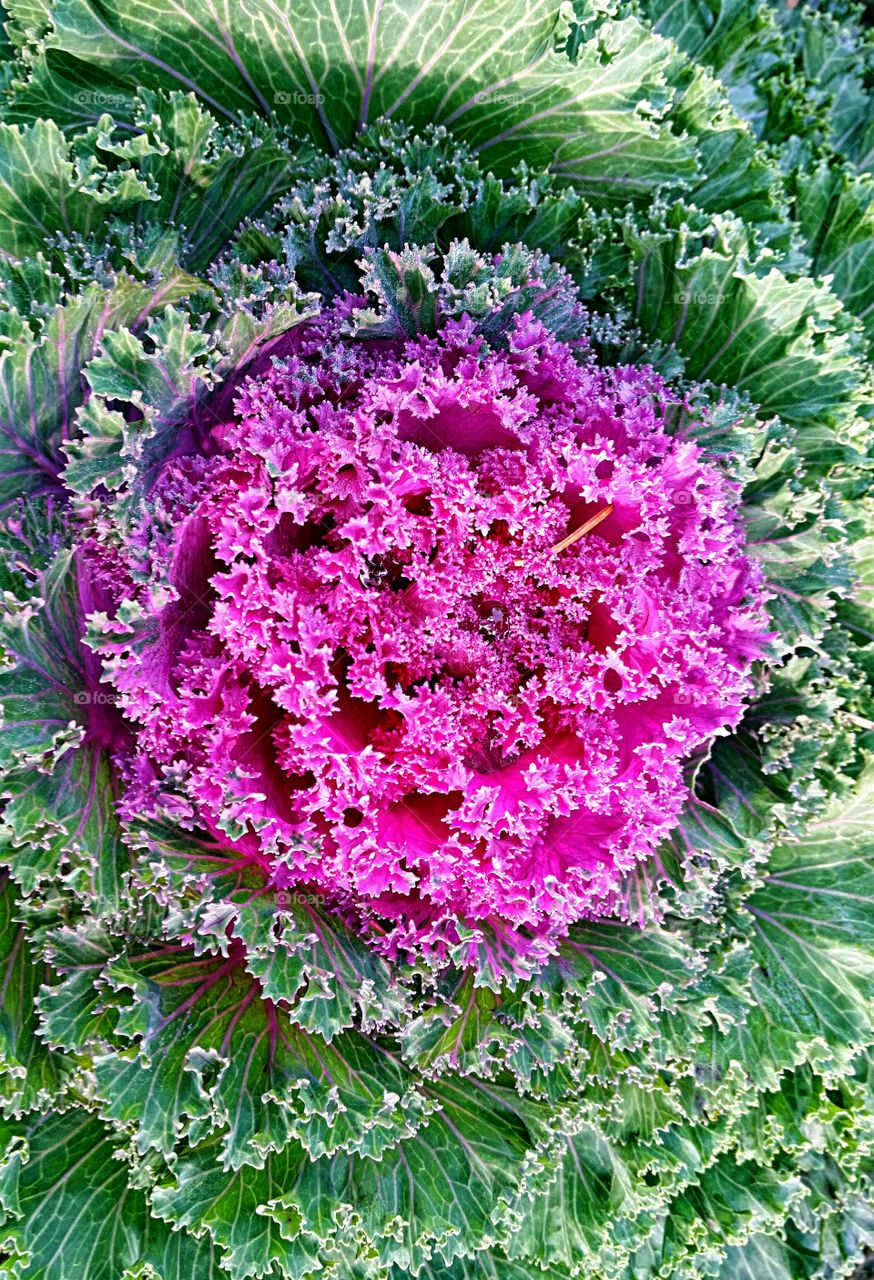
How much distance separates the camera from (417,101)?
11.2 ft

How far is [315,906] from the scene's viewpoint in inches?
123

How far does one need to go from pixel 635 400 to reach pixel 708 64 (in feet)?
7.31

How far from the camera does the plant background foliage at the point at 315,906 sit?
288cm

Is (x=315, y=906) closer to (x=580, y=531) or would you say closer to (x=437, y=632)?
(x=437, y=632)

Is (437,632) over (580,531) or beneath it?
beneath

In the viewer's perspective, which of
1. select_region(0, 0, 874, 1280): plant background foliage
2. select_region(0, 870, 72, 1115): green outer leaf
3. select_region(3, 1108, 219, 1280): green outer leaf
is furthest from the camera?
select_region(3, 1108, 219, 1280): green outer leaf

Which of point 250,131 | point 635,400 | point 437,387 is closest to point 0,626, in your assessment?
point 437,387

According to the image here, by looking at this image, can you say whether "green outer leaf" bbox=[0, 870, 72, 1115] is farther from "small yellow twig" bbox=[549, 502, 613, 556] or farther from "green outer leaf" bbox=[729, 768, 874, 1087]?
"green outer leaf" bbox=[729, 768, 874, 1087]

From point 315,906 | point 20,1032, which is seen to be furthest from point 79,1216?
point 315,906

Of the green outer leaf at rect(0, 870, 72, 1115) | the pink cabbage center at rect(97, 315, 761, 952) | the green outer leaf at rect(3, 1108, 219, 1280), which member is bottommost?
the green outer leaf at rect(3, 1108, 219, 1280)

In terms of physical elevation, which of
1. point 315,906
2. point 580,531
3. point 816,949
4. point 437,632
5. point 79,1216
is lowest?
point 79,1216

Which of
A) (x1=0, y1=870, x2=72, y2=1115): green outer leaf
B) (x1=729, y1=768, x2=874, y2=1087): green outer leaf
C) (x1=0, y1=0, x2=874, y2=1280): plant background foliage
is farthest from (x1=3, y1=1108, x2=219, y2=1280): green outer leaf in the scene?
(x1=729, y1=768, x2=874, y2=1087): green outer leaf

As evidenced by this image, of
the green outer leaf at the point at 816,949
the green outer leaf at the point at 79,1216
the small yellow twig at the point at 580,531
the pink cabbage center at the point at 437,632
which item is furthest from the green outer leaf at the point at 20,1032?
the green outer leaf at the point at 816,949

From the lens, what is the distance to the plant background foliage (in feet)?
9.46
